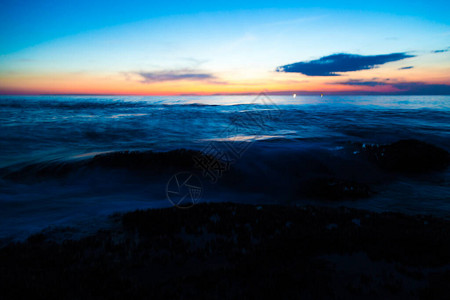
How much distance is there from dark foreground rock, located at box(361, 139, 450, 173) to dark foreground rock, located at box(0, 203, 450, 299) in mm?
8148

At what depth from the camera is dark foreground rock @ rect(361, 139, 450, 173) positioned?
525 inches

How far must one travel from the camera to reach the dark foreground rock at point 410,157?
43.7 ft

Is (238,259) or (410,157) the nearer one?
(238,259)

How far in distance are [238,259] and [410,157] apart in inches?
592

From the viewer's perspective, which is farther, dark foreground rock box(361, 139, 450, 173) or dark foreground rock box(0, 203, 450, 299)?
dark foreground rock box(361, 139, 450, 173)

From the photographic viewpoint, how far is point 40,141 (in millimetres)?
20609

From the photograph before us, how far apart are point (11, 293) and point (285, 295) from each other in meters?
4.55

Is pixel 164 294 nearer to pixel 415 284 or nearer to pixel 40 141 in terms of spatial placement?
pixel 415 284

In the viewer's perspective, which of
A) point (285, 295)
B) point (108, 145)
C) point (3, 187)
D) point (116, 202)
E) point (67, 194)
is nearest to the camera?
point (285, 295)

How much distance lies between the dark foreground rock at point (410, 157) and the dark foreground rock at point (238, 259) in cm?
815

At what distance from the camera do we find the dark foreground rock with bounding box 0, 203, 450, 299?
3.76 meters

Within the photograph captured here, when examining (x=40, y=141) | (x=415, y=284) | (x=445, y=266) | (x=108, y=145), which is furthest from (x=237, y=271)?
(x=40, y=141)

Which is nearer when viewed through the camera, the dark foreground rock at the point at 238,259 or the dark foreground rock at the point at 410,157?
the dark foreground rock at the point at 238,259

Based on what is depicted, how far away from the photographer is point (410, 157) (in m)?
13.8
